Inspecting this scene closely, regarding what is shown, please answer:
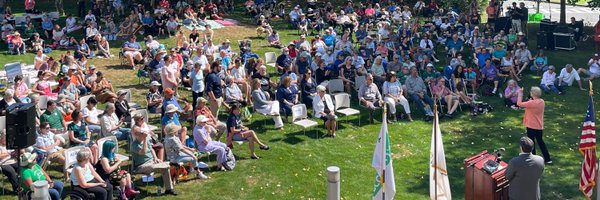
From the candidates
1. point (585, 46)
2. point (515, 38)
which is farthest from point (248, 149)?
point (585, 46)

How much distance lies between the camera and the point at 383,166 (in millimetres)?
10727

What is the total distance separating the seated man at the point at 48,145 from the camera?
13633 millimetres

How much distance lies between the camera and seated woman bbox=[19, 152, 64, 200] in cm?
1217

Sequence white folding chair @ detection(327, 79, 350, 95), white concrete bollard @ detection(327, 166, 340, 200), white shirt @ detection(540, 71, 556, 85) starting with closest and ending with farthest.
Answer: white concrete bollard @ detection(327, 166, 340, 200), white folding chair @ detection(327, 79, 350, 95), white shirt @ detection(540, 71, 556, 85)

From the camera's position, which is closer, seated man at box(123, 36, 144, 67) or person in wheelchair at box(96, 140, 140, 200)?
person in wheelchair at box(96, 140, 140, 200)

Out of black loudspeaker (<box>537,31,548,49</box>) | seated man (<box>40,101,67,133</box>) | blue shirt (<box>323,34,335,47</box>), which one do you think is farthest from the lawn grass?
blue shirt (<box>323,34,335,47</box>)

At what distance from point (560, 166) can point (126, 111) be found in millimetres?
8891

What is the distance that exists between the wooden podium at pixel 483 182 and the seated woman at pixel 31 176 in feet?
21.2

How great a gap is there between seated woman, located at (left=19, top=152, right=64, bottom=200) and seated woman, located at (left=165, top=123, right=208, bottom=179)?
203cm

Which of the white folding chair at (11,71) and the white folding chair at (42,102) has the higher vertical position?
the white folding chair at (11,71)

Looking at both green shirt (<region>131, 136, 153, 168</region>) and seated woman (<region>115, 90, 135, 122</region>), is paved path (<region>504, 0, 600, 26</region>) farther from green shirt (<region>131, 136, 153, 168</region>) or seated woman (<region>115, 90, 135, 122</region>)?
green shirt (<region>131, 136, 153, 168</region>)

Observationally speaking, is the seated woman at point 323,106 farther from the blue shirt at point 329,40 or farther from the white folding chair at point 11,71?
the white folding chair at point 11,71

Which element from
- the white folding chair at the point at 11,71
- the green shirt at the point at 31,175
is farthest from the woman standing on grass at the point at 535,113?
the white folding chair at the point at 11,71

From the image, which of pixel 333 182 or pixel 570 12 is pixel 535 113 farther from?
pixel 570 12
